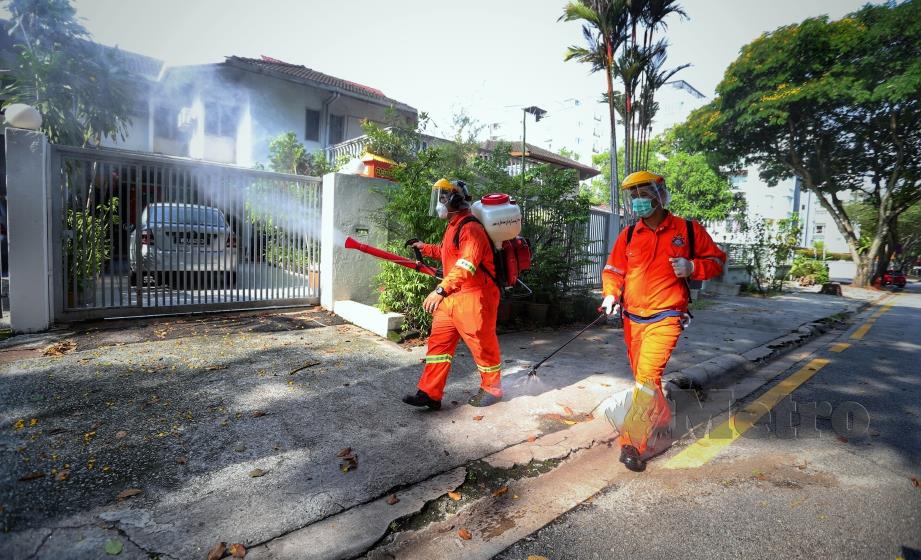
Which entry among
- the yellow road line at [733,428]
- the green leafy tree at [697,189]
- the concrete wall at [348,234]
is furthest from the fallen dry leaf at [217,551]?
the green leafy tree at [697,189]

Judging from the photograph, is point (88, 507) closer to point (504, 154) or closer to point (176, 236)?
point (176, 236)

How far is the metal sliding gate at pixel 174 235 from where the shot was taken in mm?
5449

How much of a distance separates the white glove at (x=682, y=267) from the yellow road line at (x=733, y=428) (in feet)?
4.03

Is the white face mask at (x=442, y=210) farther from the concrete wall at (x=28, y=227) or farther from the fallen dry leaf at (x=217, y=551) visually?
the concrete wall at (x=28, y=227)

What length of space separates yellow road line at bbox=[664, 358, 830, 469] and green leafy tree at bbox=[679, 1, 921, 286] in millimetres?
15978

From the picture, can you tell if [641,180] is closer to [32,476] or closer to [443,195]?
[443,195]

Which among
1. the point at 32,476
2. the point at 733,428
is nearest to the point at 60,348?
the point at 32,476

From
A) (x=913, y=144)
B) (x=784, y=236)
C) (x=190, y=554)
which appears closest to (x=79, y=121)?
(x=190, y=554)

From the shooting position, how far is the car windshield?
5855mm

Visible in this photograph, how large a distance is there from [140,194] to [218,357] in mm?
2556

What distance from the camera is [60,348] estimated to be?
462 cm

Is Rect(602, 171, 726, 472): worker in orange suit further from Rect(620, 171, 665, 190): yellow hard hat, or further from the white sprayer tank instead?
the white sprayer tank

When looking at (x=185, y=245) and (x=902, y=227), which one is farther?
(x=902, y=227)

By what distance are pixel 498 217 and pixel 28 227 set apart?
510 centimetres
